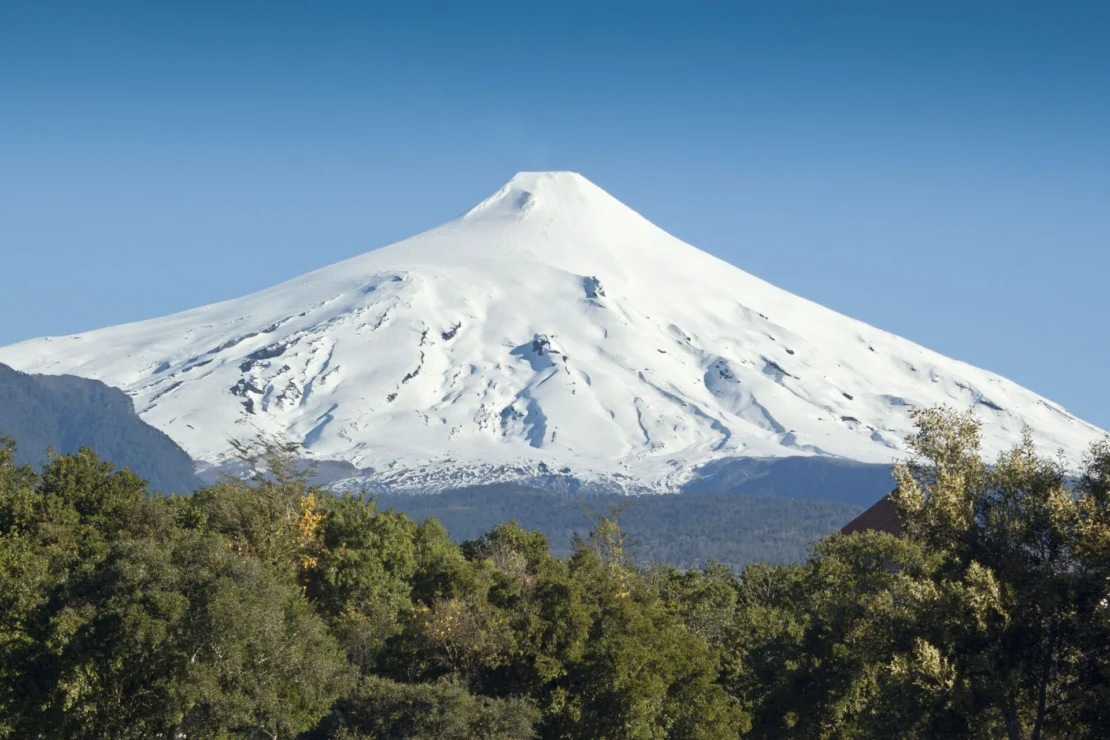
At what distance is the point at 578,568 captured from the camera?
52.2 m

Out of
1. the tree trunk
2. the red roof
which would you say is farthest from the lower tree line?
the red roof

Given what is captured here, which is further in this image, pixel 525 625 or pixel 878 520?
pixel 878 520

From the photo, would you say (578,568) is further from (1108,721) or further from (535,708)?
(1108,721)

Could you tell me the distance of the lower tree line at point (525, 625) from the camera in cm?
2989

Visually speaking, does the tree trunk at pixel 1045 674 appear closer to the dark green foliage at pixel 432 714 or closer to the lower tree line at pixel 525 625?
the lower tree line at pixel 525 625

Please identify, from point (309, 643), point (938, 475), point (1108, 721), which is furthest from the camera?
point (309, 643)

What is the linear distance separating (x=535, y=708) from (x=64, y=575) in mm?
14174

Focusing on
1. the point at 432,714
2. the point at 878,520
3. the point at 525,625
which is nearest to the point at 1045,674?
the point at 432,714

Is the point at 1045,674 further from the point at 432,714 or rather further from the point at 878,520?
the point at 878,520

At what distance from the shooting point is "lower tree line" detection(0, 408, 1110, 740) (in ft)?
98.1

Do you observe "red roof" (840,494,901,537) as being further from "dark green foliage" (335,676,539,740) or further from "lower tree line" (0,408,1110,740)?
"dark green foliage" (335,676,539,740)

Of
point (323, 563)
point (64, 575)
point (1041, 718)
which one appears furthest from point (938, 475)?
point (323, 563)

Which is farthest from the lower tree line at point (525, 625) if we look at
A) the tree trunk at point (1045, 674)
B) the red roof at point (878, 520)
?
the red roof at point (878, 520)

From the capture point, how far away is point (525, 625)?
46.8 m
